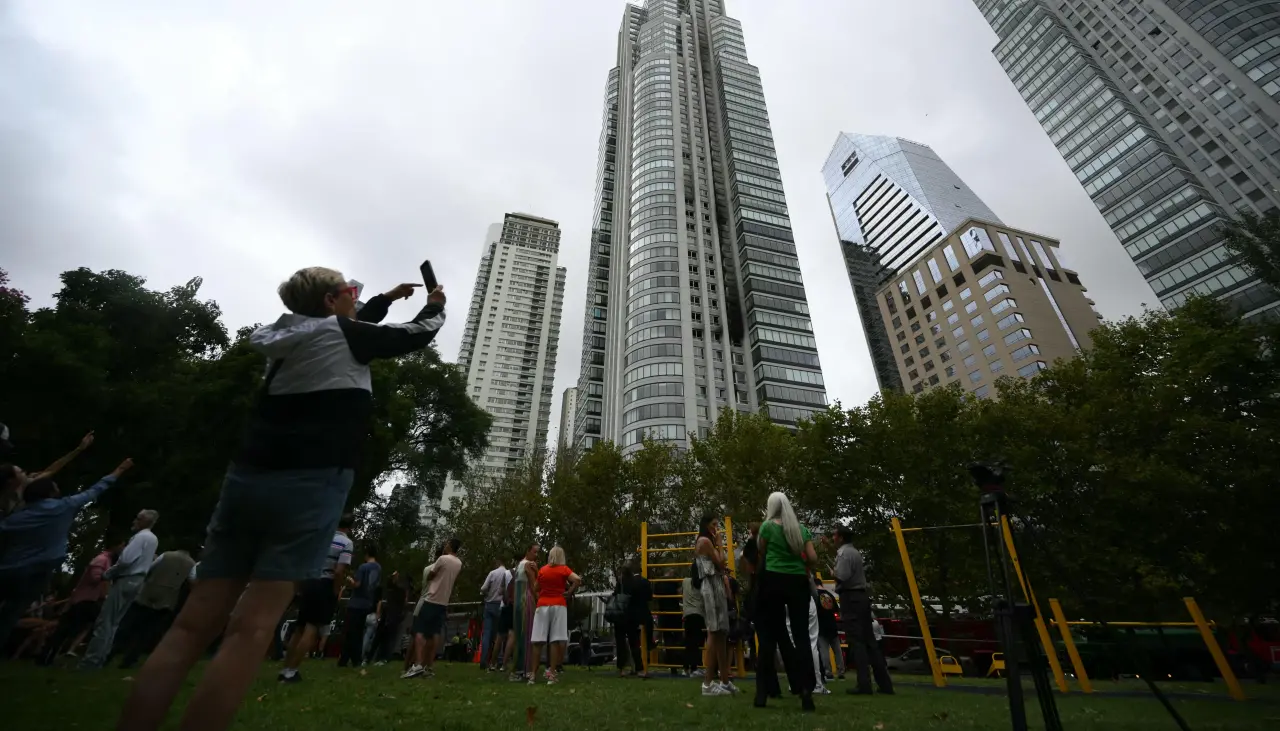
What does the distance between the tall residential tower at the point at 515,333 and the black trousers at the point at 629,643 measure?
89578 millimetres

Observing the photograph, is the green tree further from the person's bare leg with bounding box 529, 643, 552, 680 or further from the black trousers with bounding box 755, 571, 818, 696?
the person's bare leg with bounding box 529, 643, 552, 680

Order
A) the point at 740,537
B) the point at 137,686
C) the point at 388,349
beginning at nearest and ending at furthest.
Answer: the point at 137,686 → the point at 388,349 → the point at 740,537

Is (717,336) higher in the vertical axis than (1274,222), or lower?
higher

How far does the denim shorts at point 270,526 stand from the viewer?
2.00 meters

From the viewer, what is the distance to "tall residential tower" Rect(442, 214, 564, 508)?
10688 centimetres

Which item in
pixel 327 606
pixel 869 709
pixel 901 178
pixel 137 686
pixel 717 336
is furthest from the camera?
pixel 901 178

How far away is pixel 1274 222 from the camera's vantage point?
864 inches

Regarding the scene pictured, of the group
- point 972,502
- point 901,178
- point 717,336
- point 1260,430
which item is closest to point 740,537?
point 972,502

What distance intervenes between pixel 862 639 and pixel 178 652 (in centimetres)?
681

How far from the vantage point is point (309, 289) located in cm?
257

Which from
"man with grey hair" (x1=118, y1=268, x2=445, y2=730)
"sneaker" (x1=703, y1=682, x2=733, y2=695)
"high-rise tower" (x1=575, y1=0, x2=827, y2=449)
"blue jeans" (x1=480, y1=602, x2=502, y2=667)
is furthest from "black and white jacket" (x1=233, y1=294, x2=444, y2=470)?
"high-rise tower" (x1=575, y1=0, x2=827, y2=449)

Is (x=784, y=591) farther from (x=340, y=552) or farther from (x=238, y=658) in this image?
(x=340, y=552)

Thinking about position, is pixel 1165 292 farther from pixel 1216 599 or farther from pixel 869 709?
pixel 869 709

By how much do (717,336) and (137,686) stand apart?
220ft
